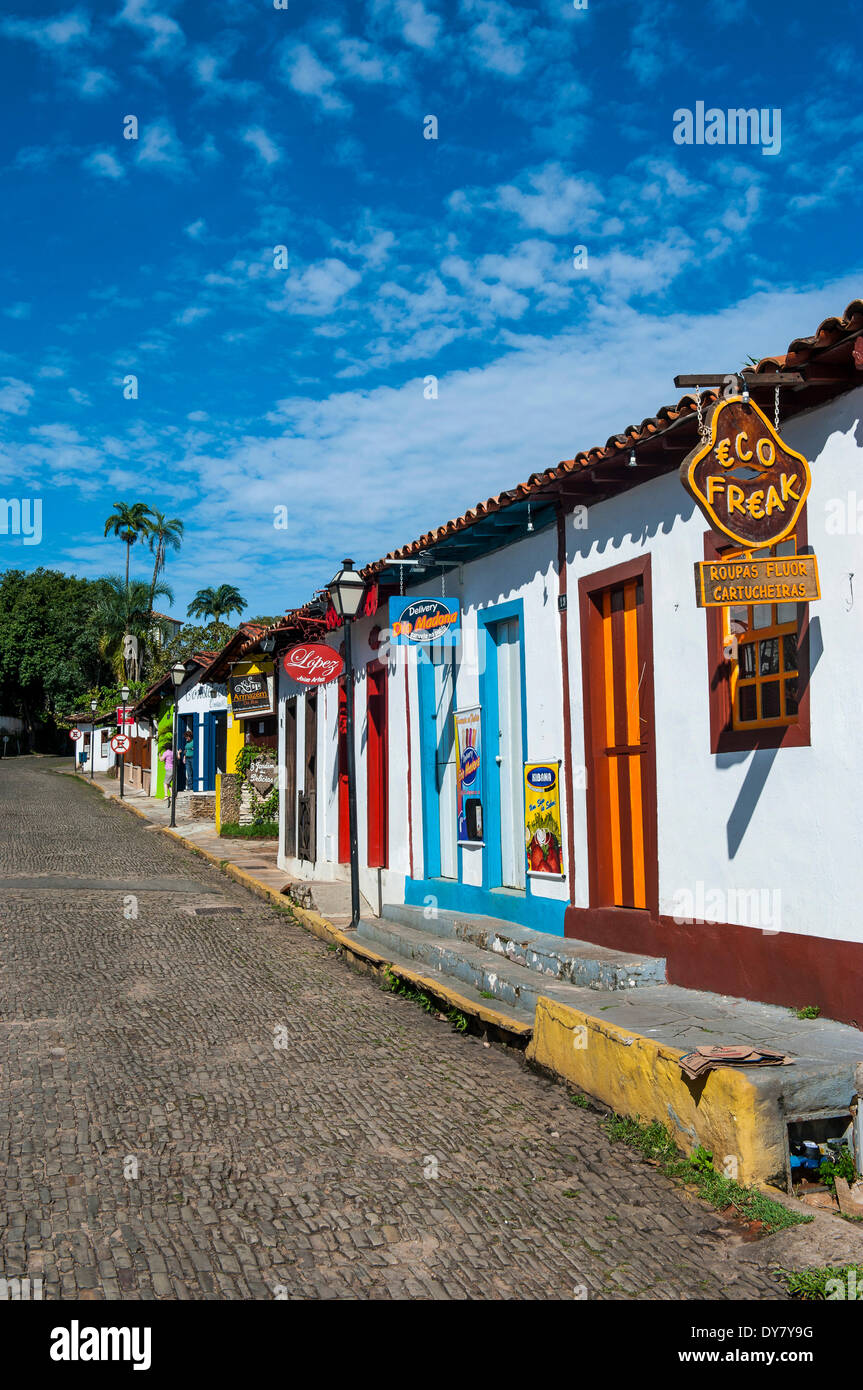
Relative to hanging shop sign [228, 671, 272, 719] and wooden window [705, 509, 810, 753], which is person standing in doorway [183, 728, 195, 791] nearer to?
hanging shop sign [228, 671, 272, 719]

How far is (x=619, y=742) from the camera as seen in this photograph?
26.0 feet

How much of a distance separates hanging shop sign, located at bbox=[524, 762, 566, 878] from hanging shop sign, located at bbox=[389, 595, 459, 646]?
1671mm

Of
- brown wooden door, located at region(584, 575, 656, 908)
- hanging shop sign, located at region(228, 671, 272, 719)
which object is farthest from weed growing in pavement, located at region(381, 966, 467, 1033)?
hanging shop sign, located at region(228, 671, 272, 719)

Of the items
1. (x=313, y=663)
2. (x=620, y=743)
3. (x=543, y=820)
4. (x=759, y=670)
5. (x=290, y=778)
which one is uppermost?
(x=313, y=663)

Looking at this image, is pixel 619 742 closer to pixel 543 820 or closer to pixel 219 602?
pixel 543 820

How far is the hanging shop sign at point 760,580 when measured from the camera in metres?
5.50

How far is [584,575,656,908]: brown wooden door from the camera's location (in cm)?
750

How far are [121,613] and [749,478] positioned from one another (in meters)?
48.9

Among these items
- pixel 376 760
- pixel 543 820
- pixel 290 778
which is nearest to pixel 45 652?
pixel 290 778

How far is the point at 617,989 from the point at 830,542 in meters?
3.17

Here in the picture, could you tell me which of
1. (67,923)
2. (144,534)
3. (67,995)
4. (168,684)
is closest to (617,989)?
(67,995)

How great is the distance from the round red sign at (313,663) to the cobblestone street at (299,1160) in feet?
15.1

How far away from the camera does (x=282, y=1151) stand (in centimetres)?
488

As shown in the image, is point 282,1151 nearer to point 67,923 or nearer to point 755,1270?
point 755,1270
